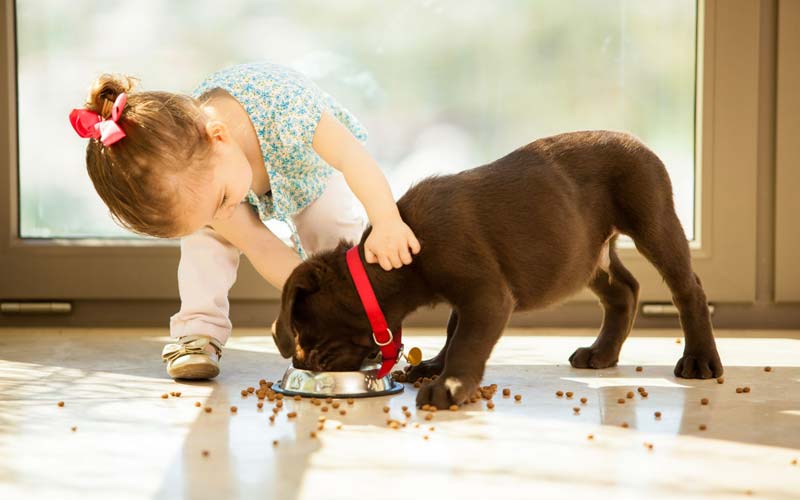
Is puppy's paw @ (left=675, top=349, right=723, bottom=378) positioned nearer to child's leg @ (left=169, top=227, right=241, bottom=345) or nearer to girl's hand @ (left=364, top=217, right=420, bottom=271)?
girl's hand @ (left=364, top=217, right=420, bottom=271)

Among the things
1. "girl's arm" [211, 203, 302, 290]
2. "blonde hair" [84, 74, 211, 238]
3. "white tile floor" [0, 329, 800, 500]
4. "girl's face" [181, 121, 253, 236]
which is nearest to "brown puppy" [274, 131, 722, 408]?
"white tile floor" [0, 329, 800, 500]

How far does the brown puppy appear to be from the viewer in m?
2.42

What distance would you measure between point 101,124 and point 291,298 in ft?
1.92

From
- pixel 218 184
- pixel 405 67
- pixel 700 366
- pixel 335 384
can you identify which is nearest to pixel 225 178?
pixel 218 184

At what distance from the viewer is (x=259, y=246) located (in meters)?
2.97

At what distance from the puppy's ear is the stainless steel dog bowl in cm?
7

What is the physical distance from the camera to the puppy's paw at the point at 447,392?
90.6 inches

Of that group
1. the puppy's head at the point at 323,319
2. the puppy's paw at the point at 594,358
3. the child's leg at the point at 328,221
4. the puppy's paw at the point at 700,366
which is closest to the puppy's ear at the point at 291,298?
the puppy's head at the point at 323,319

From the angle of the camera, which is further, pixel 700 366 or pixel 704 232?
pixel 704 232

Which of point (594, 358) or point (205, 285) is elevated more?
point (205, 285)

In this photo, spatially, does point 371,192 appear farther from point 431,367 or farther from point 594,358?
point 594,358

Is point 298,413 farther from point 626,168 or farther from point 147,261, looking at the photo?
point 147,261

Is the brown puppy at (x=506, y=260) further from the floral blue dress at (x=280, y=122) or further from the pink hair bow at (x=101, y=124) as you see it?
the pink hair bow at (x=101, y=124)

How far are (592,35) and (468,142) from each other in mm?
624
